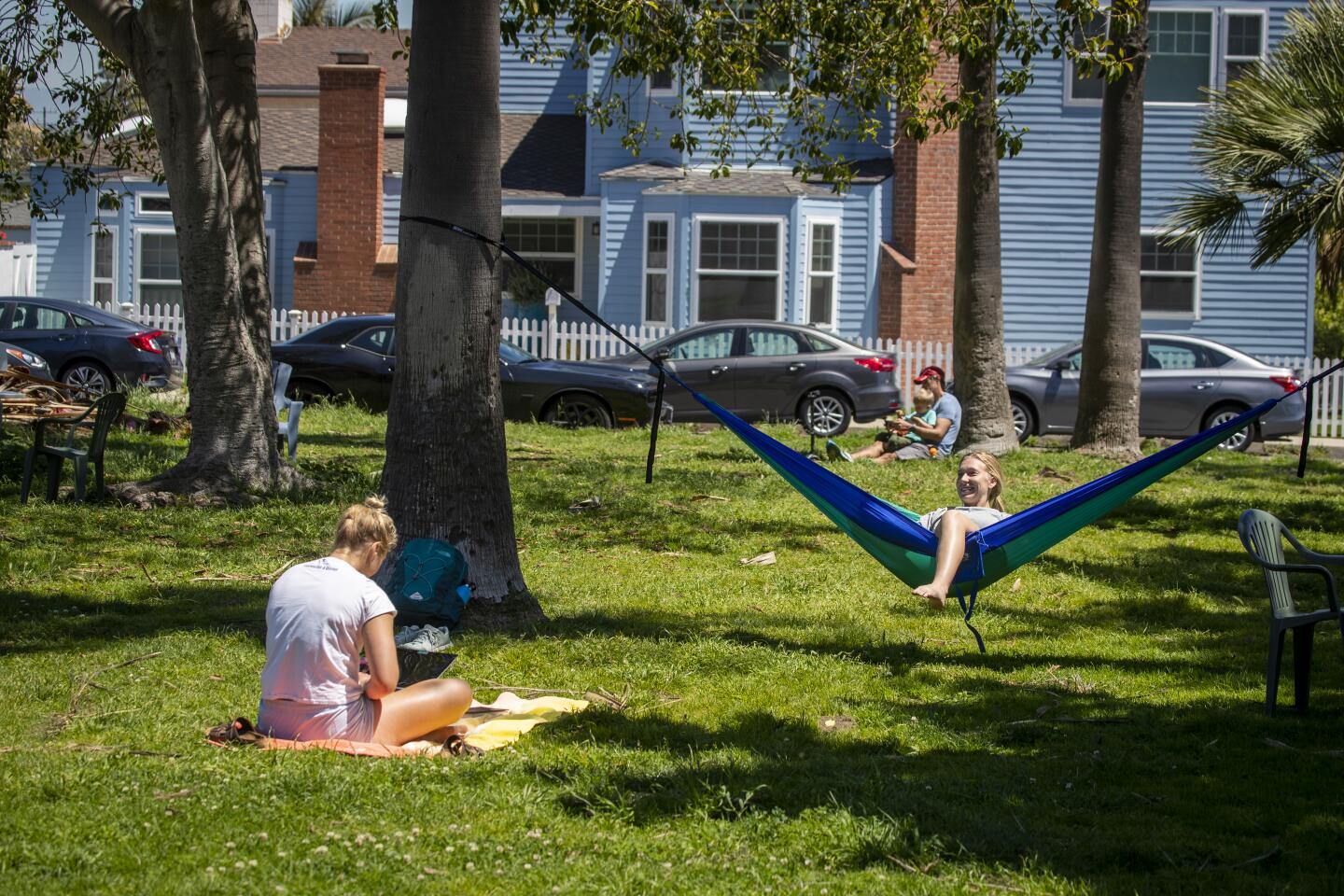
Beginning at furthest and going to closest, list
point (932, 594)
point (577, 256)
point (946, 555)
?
point (577, 256)
point (946, 555)
point (932, 594)

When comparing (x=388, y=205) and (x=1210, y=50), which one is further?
(x=388, y=205)

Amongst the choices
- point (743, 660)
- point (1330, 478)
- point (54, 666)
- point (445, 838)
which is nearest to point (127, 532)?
point (54, 666)

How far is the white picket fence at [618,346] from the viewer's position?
2139 cm

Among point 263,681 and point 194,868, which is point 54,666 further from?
point 194,868

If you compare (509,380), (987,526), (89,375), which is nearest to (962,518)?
(987,526)

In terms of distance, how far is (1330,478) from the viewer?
14.6m

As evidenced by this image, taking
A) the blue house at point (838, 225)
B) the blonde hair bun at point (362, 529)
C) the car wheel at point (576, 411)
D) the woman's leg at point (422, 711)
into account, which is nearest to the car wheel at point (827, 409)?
the car wheel at point (576, 411)

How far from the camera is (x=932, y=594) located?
6863mm

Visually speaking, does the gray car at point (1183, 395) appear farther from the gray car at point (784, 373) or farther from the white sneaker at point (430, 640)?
the white sneaker at point (430, 640)

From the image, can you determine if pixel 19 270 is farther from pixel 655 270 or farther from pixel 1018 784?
pixel 1018 784

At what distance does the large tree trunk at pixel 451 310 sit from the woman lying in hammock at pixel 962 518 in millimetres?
2107

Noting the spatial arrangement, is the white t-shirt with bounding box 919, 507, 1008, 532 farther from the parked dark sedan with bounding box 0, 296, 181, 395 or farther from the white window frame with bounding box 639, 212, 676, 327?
the white window frame with bounding box 639, 212, 676, 327

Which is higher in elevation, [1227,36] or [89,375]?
[1227,36]

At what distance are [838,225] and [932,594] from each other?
17.5 m
